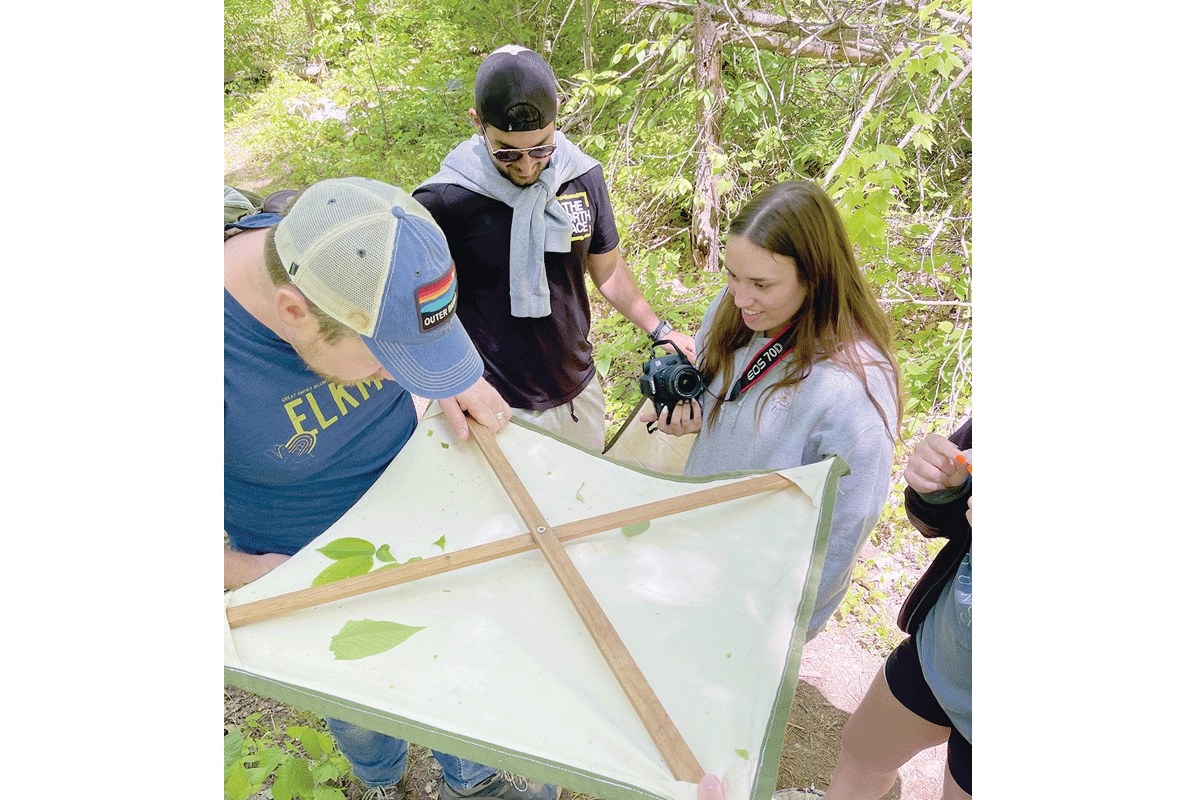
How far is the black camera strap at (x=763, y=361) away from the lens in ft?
6.45

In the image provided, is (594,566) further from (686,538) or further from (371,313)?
(371,313)

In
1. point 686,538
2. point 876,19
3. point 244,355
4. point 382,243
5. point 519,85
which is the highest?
point 876,19

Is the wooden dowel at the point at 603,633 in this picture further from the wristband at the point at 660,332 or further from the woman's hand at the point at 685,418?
the wristband at the point at 660,332

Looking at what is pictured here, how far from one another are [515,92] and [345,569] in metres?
1.51

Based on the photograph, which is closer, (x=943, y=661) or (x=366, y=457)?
(x=943, y=661)

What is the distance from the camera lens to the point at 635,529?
1.76 metres

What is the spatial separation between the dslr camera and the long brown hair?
299 mm

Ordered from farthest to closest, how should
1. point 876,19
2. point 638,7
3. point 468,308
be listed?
point 638,7 < point 876,19 < point 468,308

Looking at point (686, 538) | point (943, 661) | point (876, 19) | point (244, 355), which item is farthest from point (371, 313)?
point (876, 19)

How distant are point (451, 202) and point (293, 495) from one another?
113cm

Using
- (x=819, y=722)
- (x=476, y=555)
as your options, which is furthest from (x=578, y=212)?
(x=819, y=722)

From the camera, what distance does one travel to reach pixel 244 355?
1.53m

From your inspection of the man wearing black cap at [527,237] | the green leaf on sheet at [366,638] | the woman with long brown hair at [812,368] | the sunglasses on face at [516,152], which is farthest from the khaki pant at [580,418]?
the green leaf on sheet at [366,638]

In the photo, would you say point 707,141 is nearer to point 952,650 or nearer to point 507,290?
point 507,290
